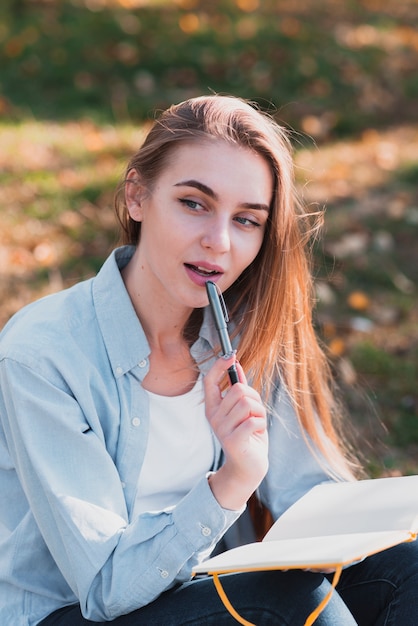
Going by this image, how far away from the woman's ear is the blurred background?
132 centimetres

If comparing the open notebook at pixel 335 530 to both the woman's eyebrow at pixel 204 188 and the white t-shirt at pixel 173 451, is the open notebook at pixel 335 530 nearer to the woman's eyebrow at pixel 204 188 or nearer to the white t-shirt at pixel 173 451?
the white t-shirt at pixel 173 451

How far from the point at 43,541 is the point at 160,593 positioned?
0.25 metres

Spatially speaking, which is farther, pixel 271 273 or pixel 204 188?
pixel 271 273

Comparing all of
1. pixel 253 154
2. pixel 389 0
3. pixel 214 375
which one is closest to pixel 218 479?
pixel 214 375

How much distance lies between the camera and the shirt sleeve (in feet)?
5.49

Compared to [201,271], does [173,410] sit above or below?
below

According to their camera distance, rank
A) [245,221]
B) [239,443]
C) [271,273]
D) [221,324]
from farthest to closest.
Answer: [271,273], [245,221], [221,324], [239,443]

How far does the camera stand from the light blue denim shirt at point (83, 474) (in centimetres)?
168

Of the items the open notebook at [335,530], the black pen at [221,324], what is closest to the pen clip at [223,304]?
the black pen at [221,324]

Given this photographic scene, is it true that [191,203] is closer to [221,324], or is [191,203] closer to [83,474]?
[221,324]

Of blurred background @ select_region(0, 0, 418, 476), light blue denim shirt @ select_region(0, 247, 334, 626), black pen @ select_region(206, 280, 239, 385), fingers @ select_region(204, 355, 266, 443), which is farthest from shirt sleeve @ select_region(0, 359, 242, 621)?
blurred background @ select_region(0, 0, 418, 476)

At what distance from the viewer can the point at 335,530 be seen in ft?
5.63

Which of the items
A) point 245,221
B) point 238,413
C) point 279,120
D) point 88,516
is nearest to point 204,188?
point 245,221

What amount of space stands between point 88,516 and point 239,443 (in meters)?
0.31
